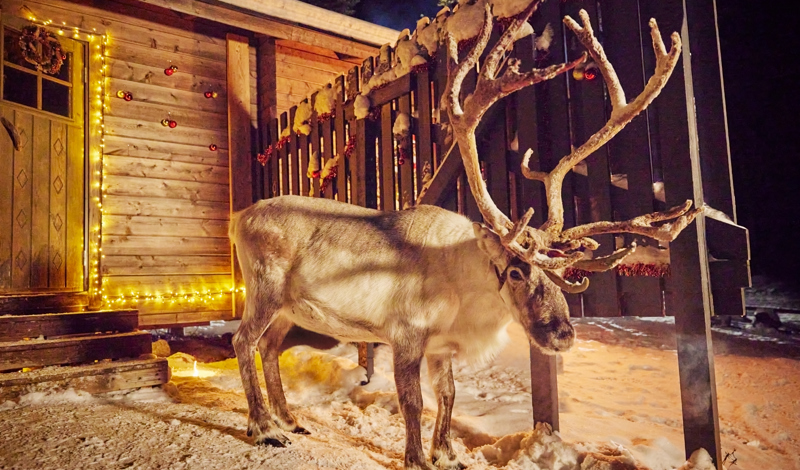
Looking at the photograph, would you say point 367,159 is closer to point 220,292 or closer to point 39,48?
point 220,292

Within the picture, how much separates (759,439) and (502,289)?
3.34 metres

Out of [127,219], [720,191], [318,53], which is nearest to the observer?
[720,191]

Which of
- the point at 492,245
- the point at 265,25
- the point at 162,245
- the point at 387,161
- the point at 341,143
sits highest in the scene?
the point at 265,25

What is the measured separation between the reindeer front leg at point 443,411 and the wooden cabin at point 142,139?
460 cm

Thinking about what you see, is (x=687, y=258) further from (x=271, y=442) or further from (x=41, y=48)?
(x=41, y=48)

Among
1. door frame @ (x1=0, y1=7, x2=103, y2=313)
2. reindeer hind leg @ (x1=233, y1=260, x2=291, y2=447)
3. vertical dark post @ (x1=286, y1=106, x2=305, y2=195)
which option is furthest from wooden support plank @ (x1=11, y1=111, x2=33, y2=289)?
reindeer hind leg @ (x1=233, y1=260, x2=291, y2=447)

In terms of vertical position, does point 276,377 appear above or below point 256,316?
below

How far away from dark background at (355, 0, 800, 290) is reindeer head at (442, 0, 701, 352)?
27.1 feet

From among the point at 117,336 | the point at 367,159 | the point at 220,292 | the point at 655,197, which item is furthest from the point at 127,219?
the point at 655,197

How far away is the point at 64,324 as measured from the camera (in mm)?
4750

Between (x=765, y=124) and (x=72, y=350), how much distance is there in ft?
→ 37.9

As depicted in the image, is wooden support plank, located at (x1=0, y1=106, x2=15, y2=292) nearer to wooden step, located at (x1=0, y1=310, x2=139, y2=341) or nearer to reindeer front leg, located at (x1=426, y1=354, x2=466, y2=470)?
wooden step, located at (x1=0, y1=310, x2=139, y2=341)

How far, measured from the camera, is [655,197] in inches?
130

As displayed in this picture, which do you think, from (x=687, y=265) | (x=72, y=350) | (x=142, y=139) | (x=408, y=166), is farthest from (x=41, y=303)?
(x=687, y=265)
